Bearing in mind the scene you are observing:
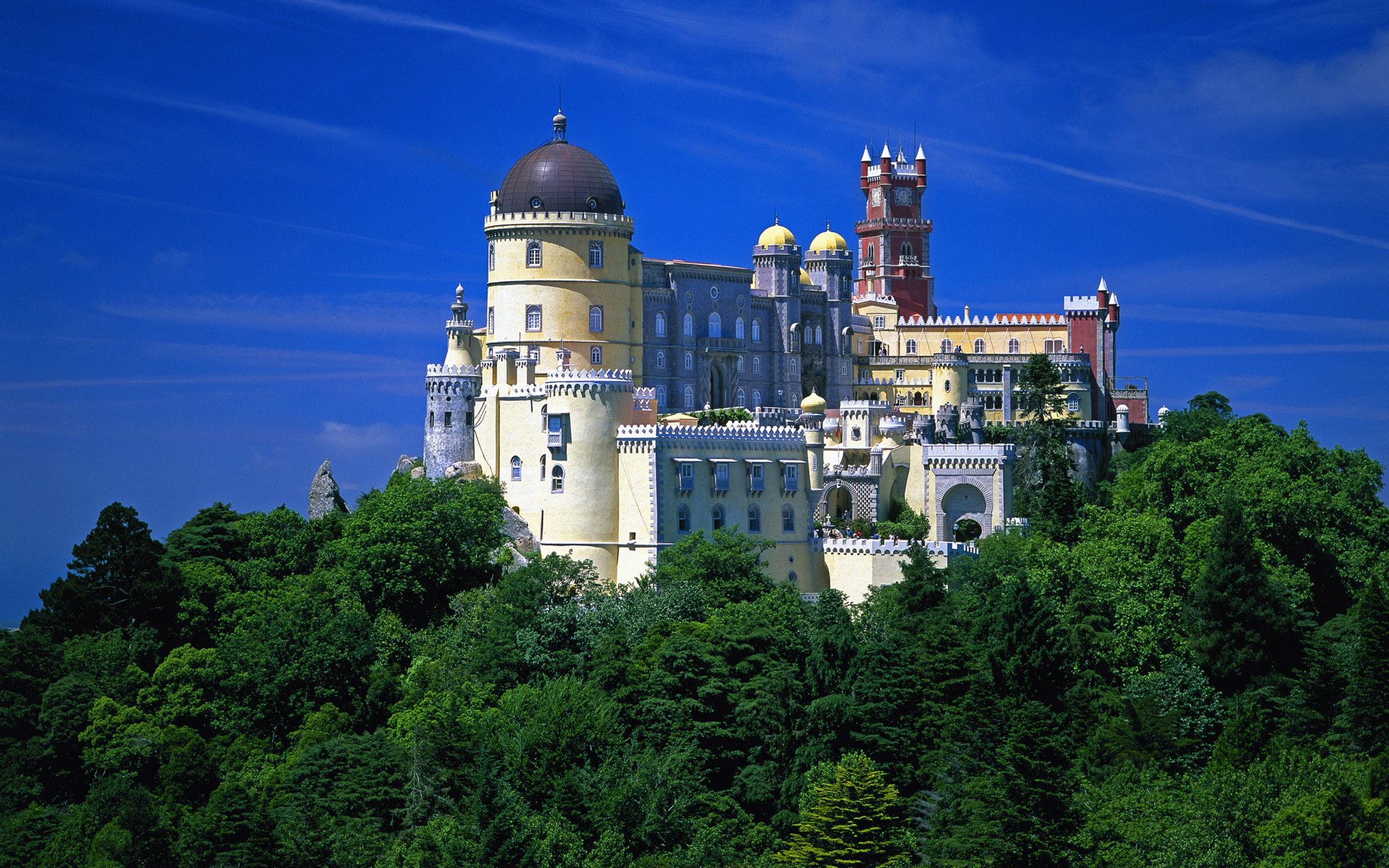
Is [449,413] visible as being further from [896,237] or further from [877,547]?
[896,237]

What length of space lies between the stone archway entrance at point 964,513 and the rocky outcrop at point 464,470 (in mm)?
20078

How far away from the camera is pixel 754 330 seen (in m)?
102

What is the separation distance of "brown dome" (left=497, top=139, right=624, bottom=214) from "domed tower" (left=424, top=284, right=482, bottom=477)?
7.66 m

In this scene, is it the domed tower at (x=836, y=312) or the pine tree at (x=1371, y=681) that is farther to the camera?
the domed tower at (x=836, y=312)

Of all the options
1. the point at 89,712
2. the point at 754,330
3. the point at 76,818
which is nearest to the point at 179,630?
the point at 89,712

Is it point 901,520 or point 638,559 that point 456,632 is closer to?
point 638,559

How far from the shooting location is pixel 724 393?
331 feet

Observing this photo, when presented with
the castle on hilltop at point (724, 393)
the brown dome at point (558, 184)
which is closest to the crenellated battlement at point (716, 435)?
the castle on hilltop at point (724, 393)

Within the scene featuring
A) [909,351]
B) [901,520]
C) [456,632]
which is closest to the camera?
[456,632]

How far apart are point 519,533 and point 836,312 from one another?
31684 millimetres

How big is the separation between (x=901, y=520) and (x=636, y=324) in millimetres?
14877

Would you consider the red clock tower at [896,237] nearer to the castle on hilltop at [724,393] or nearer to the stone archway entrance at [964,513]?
the castle on hilltop at [724,393]

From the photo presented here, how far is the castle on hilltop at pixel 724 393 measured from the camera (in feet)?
262

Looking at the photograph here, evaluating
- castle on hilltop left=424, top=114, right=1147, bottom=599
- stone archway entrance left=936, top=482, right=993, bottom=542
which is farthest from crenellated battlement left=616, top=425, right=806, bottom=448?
stone archway entrance left=936, top=482, right=993, bottom=542
